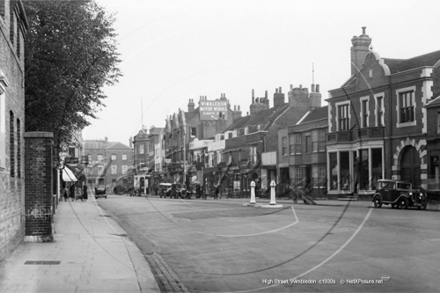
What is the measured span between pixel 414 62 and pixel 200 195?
22625 mm

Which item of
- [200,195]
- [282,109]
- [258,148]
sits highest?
[282,109]

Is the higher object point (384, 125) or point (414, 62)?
point (414, 62)

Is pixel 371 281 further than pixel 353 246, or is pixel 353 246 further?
pixel 353 246

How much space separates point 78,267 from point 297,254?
4908 mm

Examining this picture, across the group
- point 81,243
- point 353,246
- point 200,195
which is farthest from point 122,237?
point 200,195

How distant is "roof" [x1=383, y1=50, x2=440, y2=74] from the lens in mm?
46803

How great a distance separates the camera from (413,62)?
1935 inches

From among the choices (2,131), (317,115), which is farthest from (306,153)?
(2,131)

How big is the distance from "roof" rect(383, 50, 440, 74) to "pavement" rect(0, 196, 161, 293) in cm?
3403

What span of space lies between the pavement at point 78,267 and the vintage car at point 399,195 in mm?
21742

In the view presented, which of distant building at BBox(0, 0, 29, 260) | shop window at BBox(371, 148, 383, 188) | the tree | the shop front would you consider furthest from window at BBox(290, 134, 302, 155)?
distant building at BBox(0, 0, 29, 260)

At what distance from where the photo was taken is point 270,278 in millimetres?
11336

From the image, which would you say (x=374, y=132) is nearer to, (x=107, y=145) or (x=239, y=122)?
(x=107, y=145)

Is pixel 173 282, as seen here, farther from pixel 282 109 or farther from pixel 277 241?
pixel 282 109
